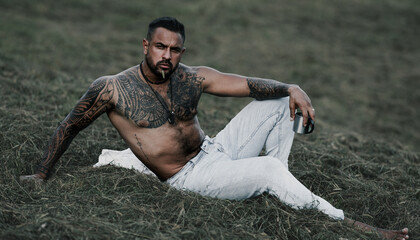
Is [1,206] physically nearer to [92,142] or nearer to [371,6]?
[92,142]

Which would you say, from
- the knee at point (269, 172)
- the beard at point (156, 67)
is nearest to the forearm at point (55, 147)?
the beard at point (156, 67)

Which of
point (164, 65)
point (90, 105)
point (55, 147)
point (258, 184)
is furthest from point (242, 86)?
point (55, 147)

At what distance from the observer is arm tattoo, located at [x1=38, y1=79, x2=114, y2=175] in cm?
341

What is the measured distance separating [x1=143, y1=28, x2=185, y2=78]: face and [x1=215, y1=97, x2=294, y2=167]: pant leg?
681 mm

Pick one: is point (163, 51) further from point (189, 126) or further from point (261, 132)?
point (261, 132)

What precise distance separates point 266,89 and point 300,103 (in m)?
0.32

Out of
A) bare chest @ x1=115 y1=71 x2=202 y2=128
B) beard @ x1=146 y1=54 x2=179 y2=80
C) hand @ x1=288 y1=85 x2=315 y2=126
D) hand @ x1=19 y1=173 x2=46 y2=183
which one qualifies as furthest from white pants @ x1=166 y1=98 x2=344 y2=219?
hand @ x1=19 y1=173 x2=46 y2=183

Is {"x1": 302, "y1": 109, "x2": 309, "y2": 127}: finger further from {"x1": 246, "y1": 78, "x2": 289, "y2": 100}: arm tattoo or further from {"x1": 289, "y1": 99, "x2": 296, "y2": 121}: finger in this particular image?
{"x1": 246, "y1": 78, "x2": 289, "y2": 100}: arm tattoo

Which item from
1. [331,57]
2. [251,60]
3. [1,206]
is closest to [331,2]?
[331,57]

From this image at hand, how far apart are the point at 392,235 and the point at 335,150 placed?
1.71 m

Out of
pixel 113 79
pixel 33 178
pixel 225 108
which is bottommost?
pixel 225 108

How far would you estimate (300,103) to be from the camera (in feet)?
11.6

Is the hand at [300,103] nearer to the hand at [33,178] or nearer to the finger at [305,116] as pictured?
the finger at [305,116]

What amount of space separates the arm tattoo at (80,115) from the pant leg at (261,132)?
2.97 ft
